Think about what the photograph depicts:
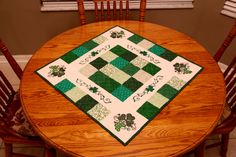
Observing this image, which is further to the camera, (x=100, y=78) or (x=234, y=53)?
(x=234, y=53)

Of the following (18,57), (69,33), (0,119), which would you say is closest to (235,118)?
(69,33)

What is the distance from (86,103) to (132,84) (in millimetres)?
266

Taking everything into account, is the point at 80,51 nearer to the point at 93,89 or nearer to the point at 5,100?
the point at 93,89

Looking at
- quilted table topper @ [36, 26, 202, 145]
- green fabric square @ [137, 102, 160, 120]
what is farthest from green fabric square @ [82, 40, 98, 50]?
green fabric square @ [137, 102, 160, 120]

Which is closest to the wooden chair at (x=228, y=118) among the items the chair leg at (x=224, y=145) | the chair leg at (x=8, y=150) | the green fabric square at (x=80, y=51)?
the chair leg at (x=224, y=145)

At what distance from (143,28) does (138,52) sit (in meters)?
0.27

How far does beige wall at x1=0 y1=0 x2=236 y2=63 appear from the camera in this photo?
2.30 m

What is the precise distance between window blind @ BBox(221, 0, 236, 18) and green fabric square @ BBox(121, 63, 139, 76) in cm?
122

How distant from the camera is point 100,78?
1.42m

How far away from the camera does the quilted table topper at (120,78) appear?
1233 mm

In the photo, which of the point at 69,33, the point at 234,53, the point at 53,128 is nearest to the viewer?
the point at 53,128

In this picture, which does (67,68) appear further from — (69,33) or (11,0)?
(11,0)

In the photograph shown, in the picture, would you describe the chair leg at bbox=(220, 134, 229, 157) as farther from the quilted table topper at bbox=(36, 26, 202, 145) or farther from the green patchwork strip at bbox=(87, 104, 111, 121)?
the green patchwork strip at bbox=(87, 104, 111, 121)

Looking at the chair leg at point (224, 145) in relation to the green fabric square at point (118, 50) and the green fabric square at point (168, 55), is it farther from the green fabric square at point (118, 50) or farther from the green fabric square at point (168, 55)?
the green fabric square at point (118, 50)
